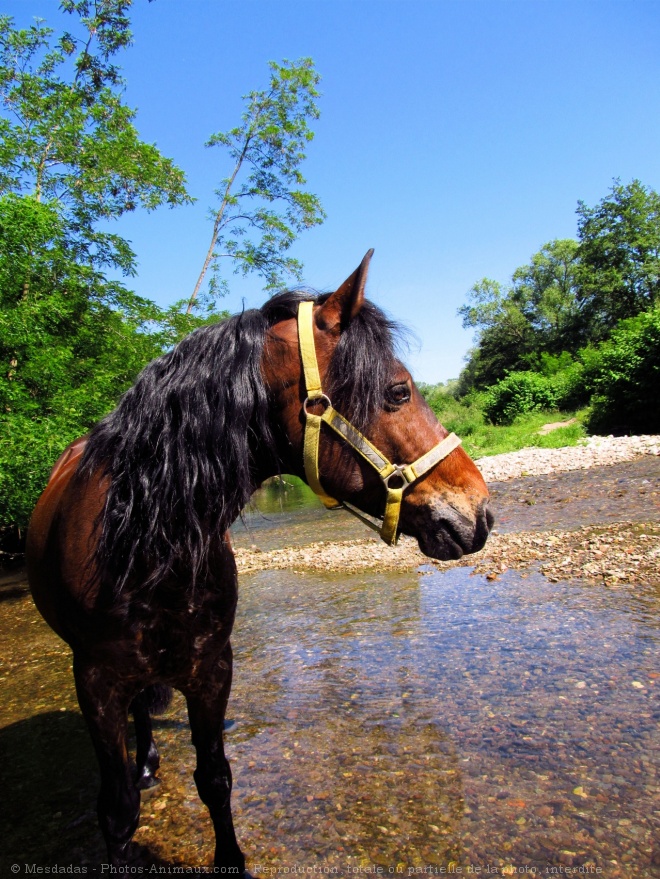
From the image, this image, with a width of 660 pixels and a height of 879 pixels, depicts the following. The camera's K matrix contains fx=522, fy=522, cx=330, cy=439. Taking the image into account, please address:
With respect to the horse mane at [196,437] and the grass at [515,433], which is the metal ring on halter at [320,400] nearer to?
the horse mane at [196,437]

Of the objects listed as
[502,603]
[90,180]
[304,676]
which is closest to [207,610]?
[304,676]

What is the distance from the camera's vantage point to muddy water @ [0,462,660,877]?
2463 mm

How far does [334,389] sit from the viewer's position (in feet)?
6.24

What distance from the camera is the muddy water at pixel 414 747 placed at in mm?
2463

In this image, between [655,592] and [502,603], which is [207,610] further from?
[655,592]

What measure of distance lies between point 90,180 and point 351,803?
13.1 metres

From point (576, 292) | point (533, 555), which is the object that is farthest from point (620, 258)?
point (533, 555)

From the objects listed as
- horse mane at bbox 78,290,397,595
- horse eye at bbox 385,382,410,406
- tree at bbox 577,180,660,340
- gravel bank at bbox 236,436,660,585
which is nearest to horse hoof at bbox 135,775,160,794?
horse mane at bbox 78,290,397,595

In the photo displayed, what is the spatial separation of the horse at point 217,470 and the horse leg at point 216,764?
0.84 feet

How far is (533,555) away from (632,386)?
16.1m

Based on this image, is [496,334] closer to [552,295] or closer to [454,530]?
[552,295]

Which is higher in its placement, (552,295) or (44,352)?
(552,295)

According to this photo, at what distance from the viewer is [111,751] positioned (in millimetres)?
2074

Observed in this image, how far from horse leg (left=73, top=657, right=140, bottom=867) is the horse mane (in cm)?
44
